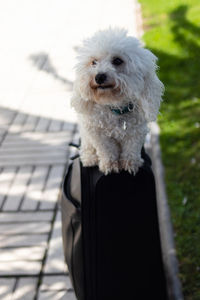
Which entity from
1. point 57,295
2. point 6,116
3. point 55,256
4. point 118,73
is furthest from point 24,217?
point 6,116

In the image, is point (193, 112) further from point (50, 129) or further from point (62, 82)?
point (62, 82)

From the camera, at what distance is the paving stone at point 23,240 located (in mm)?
3114

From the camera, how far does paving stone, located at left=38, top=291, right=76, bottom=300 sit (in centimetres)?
267

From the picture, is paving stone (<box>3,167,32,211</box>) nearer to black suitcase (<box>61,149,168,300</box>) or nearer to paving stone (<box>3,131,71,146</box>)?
paving stone (<box>3,131,71,146</box>)

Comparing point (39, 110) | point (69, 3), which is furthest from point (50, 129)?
point (69, 3)

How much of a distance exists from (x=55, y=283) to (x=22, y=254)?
1.32 ft

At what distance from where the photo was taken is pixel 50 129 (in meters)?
4.66

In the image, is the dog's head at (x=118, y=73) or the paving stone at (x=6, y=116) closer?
the dog's head at (x=118, y=73)

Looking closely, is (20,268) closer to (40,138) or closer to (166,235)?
(166,235)

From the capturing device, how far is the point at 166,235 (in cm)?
306

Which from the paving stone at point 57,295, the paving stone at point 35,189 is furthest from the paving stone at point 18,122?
the paving stone at point 57,295

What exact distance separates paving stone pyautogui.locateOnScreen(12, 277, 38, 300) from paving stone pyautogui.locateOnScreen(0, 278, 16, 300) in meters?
0.03

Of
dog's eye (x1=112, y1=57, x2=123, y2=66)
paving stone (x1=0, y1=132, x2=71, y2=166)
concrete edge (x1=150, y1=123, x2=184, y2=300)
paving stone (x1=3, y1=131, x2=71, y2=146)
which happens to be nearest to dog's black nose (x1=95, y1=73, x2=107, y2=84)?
dog's eye (x1=112, y1=57, x2=123, y2=66)

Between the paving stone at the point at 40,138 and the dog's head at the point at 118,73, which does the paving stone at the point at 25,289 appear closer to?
the dog's head at the point at 118,73
